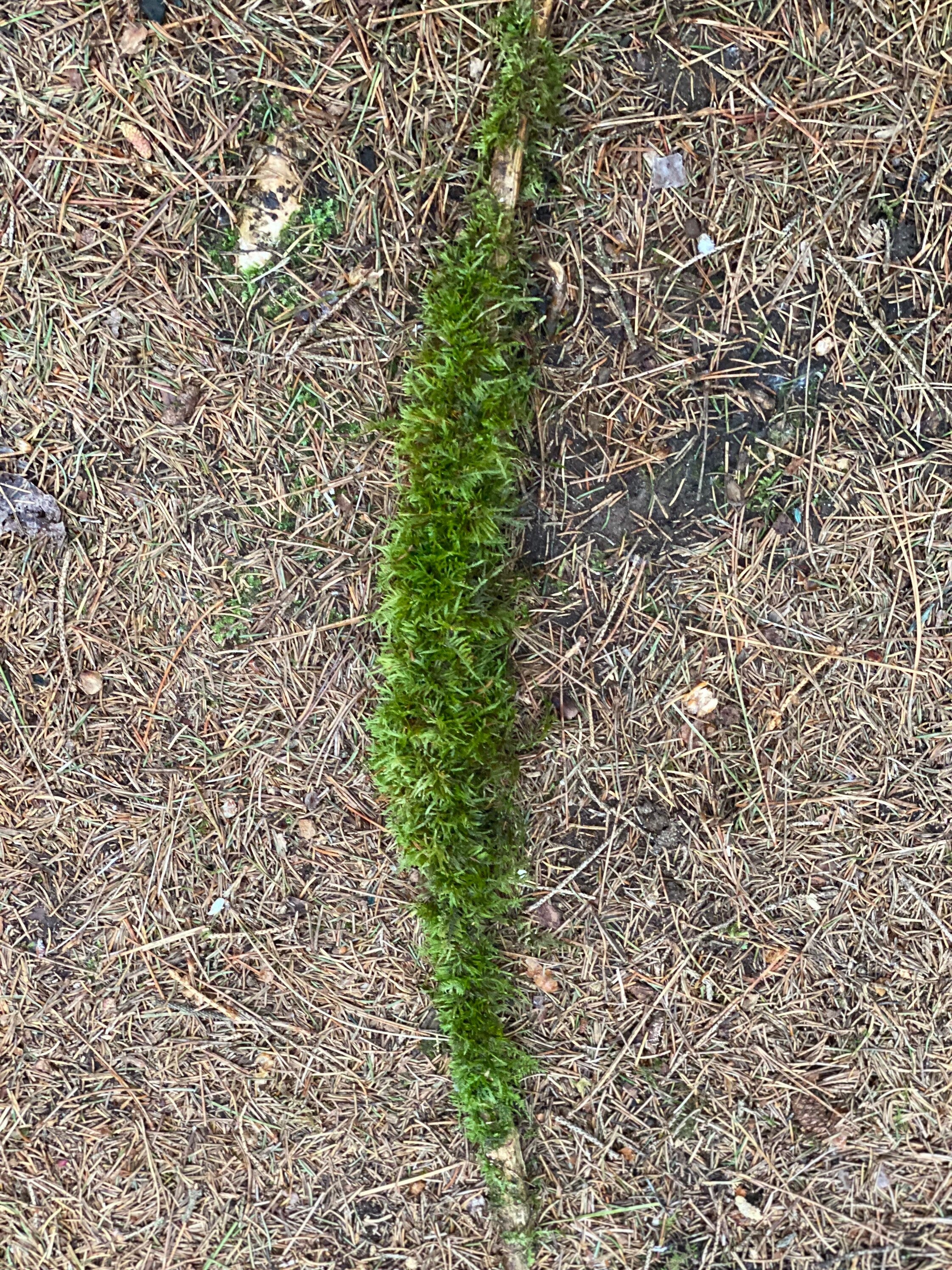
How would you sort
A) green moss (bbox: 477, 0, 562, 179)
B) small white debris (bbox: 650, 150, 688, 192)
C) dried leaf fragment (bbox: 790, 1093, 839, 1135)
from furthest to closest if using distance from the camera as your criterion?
1. dried leaf fragment (bbox: 790, 1093, 839, 1135)
2. small white debris (bbox: 650, 150, 688, 192)
3. green moss (bbox: 477, 0, 562, 179)

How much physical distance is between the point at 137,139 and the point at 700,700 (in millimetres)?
2261

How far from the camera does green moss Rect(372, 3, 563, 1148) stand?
1.88 meters

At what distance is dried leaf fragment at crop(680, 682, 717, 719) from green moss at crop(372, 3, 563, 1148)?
53cm

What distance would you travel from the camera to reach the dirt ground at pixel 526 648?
75.8 inches

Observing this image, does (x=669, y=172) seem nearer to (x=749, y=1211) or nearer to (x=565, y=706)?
(x=565, y=706)

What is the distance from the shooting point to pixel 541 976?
7.16 ft

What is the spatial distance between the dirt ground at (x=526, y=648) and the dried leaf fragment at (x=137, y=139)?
0.07 ft

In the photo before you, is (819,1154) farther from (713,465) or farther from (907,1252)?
(713,465)

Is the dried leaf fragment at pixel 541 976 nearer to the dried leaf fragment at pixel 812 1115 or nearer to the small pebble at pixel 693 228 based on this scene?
the dried leaf fragment at pixel 812 1115

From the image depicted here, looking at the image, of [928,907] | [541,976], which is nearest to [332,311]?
[541,976]

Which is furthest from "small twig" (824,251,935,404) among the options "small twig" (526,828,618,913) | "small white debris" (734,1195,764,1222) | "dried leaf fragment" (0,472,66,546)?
"small white debris" (734,1195,764,1222)

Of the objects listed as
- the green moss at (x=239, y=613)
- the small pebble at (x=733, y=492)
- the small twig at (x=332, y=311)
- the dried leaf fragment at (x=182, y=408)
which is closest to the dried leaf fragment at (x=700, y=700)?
the small pebble at (x=733, y=492)

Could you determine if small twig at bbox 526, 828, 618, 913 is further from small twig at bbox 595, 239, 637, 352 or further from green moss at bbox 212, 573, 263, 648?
small twig at bbox 595, 239, 637, 352

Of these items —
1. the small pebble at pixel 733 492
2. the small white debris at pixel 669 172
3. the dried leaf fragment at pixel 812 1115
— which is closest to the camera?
the small white debris at pixel 669 172
